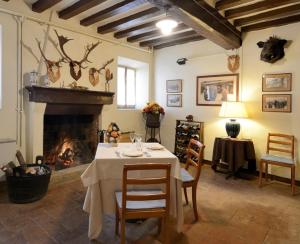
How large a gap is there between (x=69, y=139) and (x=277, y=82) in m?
3.78

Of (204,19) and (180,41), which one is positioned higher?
(180,41)

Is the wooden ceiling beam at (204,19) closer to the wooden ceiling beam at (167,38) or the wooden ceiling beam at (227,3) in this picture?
the wooden ceiling beam at (227,3)

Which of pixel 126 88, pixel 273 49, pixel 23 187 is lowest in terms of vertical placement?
pixel 23 187

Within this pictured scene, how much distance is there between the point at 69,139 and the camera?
13.6 ft

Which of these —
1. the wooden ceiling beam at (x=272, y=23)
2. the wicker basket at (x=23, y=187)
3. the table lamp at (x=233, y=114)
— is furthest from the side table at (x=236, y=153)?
the wicker basket at (x=23, y=187)

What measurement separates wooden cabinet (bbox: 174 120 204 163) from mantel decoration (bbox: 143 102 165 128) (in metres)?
0.48

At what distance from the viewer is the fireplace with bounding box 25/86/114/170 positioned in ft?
11.1

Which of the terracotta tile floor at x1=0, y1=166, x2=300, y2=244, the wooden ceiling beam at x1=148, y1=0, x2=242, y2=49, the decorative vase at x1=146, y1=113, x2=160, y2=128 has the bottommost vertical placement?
the terracotta tile floor at x1=0, y1=166, x2=300, y2=244

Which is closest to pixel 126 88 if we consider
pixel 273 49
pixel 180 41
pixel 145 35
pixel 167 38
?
pixel 145 35

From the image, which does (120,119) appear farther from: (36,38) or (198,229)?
(198,229)

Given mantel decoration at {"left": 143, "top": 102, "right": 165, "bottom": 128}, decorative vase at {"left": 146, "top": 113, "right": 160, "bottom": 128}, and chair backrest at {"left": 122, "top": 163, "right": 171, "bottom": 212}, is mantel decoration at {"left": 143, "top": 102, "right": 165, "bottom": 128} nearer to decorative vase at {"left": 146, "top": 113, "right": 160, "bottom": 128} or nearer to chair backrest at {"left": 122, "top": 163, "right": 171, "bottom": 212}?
decorative vase at {"left": 146, "top": 113, "right": 160, "bottom": 128}

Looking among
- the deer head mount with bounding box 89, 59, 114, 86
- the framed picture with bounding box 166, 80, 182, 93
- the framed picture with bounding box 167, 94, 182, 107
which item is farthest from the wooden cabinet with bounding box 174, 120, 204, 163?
the deer head mount with bounding box 89, 59, 114, 86

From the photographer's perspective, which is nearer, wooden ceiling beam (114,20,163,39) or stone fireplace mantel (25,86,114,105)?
stone fireplace mantel (25,86,114,105)

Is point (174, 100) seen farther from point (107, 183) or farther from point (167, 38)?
point (107, 183)
